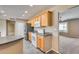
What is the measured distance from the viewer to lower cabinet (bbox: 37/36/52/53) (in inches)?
66.7

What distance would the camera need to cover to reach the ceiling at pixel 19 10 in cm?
162

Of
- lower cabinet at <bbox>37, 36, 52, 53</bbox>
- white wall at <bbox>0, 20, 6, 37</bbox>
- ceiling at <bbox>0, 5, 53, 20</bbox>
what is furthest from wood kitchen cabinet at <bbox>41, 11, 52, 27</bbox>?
white wall at <bbox>0, 20, 6, 37</bbox>

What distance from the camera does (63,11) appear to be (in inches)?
65.9

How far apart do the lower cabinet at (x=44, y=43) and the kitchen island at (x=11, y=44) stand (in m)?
0.33

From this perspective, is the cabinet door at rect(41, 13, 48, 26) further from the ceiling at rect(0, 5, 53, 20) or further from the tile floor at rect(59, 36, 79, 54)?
the tile floor at rect(59, 36, 79, 54)

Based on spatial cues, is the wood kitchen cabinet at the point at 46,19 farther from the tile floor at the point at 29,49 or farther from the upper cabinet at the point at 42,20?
the tile floor at the point at 29,49

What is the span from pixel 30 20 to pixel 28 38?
0.33 m

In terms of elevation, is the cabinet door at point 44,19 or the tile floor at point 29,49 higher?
the cabinet door at point 44,19

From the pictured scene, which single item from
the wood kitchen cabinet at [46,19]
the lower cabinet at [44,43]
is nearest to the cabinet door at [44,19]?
the wood kitchen cabinet at [46,19]

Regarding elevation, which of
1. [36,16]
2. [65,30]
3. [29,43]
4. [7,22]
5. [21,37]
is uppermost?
[36,16]

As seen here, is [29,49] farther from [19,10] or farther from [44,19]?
[19,10]

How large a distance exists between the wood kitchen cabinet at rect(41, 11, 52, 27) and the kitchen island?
0.48 m

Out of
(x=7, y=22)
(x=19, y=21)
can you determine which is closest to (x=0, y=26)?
(x=7, y=22)

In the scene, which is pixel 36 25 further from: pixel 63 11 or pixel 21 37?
pixel 63 11
